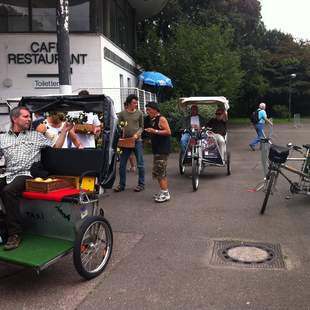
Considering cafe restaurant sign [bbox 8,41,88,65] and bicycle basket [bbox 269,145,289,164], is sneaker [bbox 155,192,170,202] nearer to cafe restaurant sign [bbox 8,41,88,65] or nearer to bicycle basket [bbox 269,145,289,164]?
bicycle basket [bbox 269,145,289,164]

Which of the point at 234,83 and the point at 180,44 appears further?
the point at 234,83

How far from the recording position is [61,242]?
4934 mm

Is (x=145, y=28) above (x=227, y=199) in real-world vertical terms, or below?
above

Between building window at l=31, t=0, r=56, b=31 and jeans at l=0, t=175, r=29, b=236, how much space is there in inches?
479

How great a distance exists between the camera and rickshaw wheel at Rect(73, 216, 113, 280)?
4598mm

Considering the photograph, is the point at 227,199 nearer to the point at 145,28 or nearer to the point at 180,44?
the point at 180,44

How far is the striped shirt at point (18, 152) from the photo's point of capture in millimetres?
5238

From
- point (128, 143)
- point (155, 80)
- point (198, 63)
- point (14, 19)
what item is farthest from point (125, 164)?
point (198, 63)

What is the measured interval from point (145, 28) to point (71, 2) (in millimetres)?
13236

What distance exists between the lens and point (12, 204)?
16.2ft

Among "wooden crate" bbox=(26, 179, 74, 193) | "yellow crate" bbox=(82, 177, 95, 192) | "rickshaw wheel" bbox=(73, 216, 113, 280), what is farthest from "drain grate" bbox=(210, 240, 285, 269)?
"wooden crate" bbox=(26, 179, 74, 193)

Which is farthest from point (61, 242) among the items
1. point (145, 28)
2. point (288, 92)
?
point (288, 92)

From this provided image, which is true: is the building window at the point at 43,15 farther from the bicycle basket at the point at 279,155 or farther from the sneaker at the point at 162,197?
the bicycle basket at the point at 279,155

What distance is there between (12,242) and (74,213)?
68 centimetres
